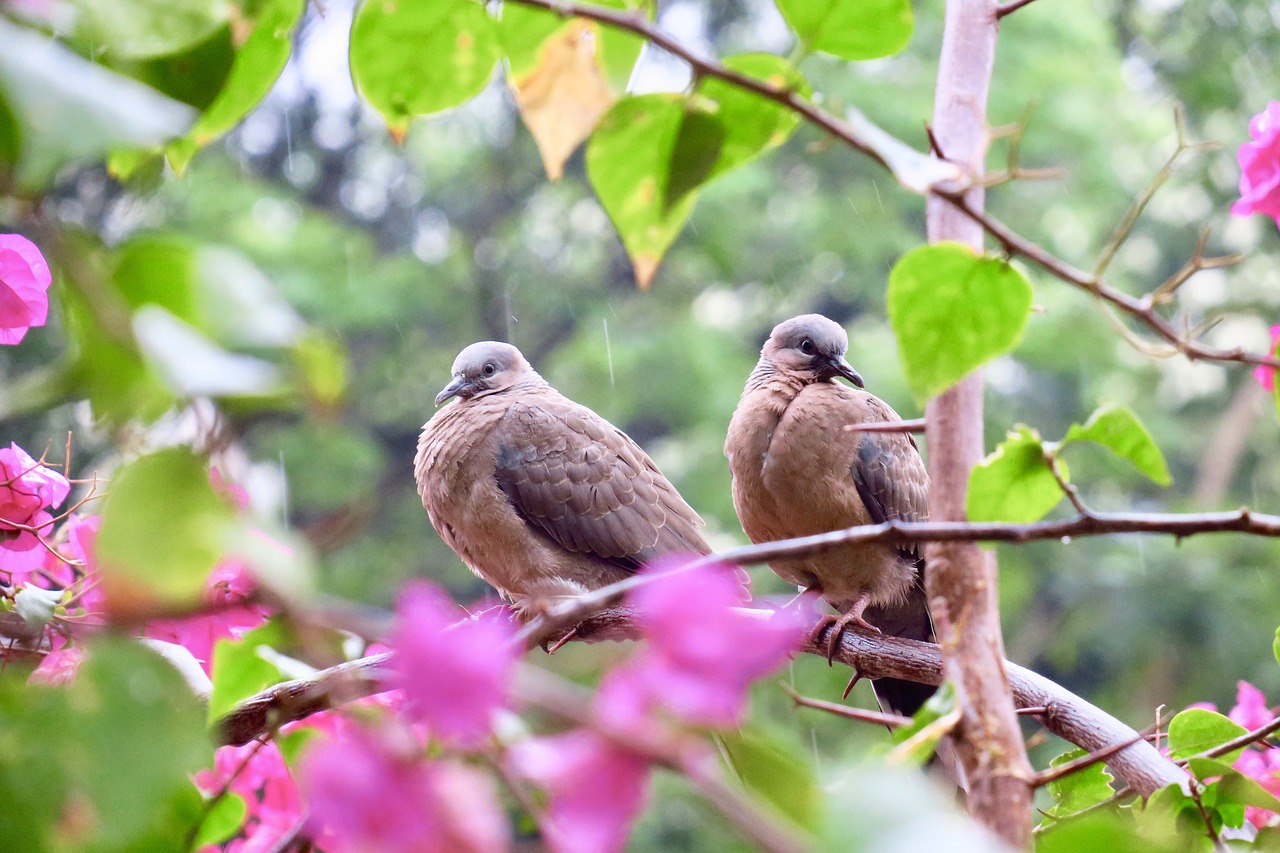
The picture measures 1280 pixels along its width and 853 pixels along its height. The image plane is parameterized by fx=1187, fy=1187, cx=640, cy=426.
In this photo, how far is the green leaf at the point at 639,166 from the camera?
43cm

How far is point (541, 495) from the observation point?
5.68 ft

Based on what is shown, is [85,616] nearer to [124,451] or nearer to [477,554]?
[124,451]

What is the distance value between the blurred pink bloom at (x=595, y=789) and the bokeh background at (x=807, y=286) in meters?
4.34

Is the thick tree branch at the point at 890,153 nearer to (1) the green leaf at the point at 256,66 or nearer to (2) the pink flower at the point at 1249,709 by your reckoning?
(1) the green leaf at the point at 256,66

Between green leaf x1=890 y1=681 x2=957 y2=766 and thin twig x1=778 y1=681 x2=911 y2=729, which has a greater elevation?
green leaf x1=890 y1=681 x2=957 y2=766

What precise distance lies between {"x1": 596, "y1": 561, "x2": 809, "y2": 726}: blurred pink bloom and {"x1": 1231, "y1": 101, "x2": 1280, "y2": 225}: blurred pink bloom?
Answer: 53 cm

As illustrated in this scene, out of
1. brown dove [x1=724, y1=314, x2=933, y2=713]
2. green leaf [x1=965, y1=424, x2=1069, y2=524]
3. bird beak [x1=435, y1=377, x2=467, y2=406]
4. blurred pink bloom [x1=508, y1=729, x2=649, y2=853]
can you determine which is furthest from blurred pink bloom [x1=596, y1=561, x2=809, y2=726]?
bird beak [x1=435, y1=377, x2=467, y2=406]

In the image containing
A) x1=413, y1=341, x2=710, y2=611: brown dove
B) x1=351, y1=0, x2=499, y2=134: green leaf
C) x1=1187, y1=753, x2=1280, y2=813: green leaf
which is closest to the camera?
x1=351, y1=0, x2=499, y2=134: green leaf

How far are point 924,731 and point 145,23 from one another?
0.29 m

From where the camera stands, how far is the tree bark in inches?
16.6

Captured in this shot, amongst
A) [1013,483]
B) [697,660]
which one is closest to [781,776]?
[697,660]

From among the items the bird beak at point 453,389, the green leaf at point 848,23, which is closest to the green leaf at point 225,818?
the green leaf at point 848,23

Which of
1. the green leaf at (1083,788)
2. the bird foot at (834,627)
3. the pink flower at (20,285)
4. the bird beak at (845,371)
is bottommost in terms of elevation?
the bird foot at (834,627)

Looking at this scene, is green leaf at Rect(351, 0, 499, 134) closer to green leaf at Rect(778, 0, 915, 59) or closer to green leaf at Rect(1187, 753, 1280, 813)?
green leaf at Rect(778, 0, 915, 59)
